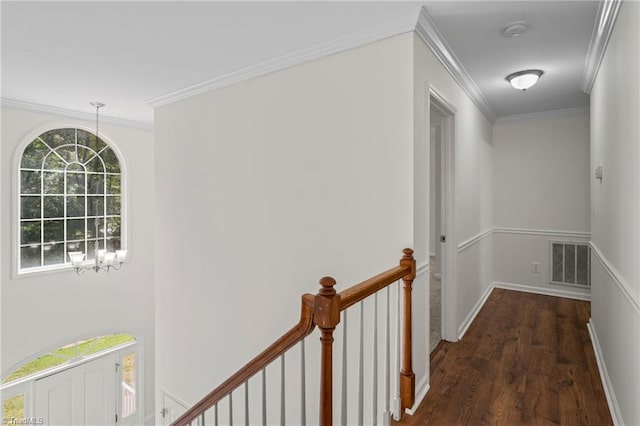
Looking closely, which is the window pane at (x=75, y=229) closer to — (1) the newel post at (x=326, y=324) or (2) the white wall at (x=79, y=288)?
(2) the white wall at (x=79, y=288)

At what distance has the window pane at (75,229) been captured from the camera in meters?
4.51

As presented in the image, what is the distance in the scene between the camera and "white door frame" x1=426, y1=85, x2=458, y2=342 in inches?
118

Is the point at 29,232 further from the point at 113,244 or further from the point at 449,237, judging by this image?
the point at 449,237

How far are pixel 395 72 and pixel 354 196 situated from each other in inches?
32.0

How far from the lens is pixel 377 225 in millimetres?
2266

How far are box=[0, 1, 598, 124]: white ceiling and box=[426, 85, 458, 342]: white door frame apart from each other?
0.58 m

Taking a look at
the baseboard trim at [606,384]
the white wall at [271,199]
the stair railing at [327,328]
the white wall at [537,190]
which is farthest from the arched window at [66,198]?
the baseboard trim at [606,384]

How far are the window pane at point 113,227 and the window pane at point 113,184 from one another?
379 mm

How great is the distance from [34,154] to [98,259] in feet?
4.67

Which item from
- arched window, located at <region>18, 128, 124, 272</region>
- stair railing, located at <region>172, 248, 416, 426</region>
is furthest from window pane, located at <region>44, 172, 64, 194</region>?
stair railing, located at <region>172, 248, 416, 426</region>

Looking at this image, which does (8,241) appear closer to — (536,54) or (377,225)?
(377,225)

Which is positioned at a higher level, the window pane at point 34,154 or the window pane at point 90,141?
the window pane at point 90,141

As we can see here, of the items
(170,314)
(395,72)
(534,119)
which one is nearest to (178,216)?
(170,314)

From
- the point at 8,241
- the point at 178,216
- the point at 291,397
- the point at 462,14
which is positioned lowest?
the point at 291,397
